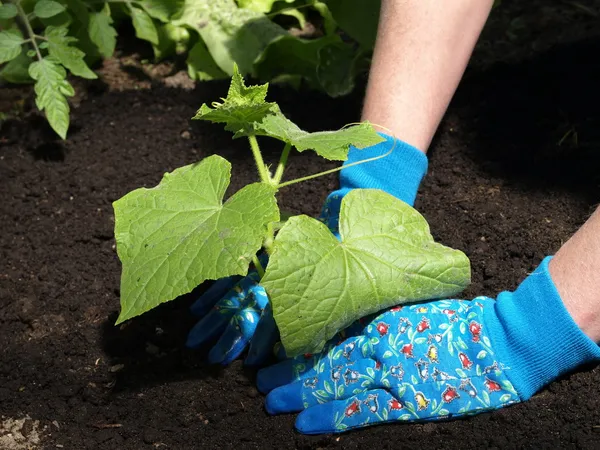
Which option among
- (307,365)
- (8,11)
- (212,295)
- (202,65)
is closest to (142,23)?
(202,65)

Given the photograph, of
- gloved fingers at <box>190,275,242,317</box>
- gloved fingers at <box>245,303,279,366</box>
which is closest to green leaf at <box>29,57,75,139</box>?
gloved fingers at <box>190,275,242,317</box>

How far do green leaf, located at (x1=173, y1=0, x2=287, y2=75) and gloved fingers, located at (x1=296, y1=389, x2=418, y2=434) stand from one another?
1.31 metres

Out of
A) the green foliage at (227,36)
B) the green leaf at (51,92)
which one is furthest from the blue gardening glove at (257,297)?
the green leaf at (51,92)

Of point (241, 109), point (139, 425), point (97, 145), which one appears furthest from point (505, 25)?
point (139, 425)

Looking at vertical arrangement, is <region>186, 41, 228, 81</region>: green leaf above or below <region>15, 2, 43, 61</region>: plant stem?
below

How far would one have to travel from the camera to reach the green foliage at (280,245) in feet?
4.56

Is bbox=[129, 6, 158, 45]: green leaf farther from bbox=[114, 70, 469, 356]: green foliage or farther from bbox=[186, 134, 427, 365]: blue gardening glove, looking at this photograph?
bbox=[114, 70, 469, 356]: green foliage

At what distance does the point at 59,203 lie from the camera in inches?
87.7

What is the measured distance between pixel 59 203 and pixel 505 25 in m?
1.66

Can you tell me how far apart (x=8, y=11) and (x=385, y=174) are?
1.20 m

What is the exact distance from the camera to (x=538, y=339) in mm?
1535

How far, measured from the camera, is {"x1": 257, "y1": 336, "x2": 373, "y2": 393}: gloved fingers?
1.63 m

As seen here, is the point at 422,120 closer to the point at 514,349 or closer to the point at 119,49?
the point at 514,349

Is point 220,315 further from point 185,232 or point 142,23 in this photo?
point 142,23
